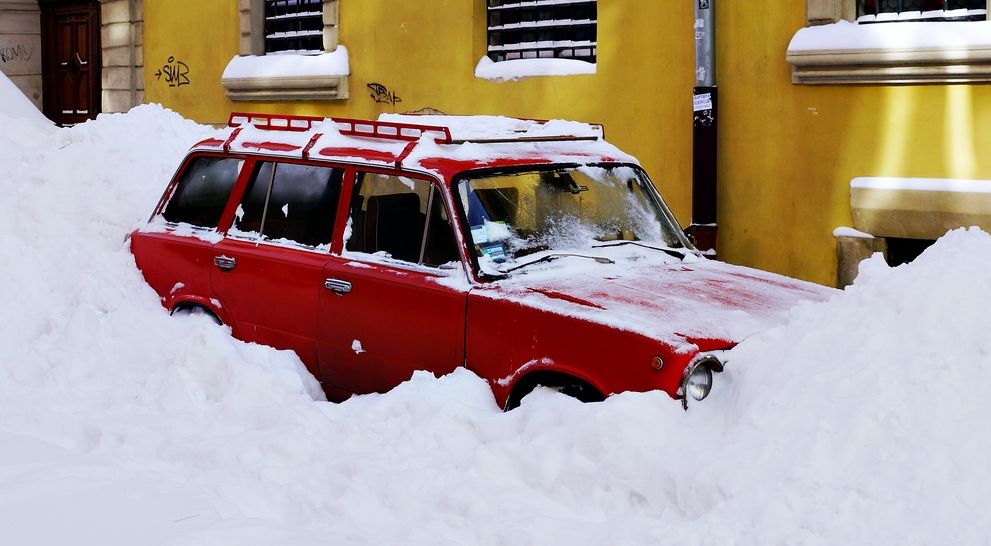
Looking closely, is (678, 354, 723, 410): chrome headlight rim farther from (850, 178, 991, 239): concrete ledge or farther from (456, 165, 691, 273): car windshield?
(850, 178, 991, 239): concrete ledge

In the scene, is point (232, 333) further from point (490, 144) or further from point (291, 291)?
point (490, 144)

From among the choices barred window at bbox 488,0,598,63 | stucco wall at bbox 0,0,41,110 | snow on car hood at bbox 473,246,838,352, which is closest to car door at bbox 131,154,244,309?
snow on car hood at bbox 473,246,838,352

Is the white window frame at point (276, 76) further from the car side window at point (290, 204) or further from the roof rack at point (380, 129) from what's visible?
the car side window at point (290, 204)

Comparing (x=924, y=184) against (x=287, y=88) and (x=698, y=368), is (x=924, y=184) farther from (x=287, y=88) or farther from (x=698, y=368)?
(x=287, y=88)

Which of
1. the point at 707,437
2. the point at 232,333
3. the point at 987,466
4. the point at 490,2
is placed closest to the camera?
the point at 987,466

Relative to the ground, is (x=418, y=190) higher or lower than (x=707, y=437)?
higher

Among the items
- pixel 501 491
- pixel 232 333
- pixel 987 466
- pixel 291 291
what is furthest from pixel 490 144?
pixel 987 466

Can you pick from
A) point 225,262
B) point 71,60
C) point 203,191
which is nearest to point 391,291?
point 225,262

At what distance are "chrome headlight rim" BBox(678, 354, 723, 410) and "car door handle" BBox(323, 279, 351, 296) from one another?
6.09 feet

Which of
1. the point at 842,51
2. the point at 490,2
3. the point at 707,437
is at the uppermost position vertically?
the point at 490,2

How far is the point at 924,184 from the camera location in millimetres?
8500

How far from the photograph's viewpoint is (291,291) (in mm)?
5992

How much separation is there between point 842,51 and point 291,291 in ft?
15.5

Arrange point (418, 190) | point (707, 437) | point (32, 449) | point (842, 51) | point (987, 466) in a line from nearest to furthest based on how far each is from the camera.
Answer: point (987, 466)
point (707, 437)
point (32, 449)
point (418, 190)
point (842, 51)
